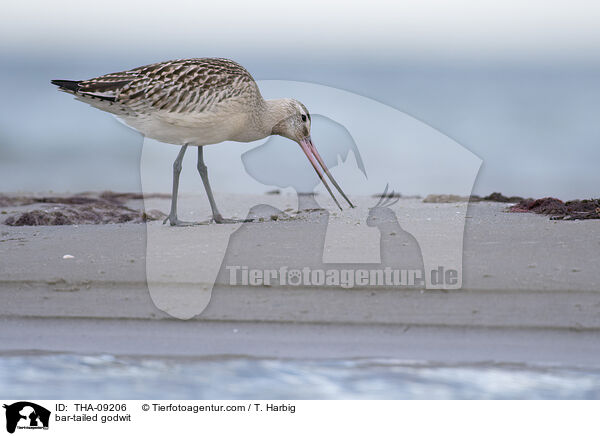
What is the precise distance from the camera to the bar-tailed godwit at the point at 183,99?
23.9 feet

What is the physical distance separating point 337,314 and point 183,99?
3.04m

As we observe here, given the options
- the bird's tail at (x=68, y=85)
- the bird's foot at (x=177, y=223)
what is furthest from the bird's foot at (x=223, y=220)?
the bird's tail at (x=68, y=85)

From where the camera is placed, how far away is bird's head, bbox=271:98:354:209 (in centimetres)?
792

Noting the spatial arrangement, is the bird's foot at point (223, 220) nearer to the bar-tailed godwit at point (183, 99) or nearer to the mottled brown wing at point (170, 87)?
the bar-tailed godwit at point (183, 99)

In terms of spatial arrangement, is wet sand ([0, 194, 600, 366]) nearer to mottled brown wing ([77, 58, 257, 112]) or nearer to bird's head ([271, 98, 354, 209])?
mottled brown wing ([77, 58, 257, 112])

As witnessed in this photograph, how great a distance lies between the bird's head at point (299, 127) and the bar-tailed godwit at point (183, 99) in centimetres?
21

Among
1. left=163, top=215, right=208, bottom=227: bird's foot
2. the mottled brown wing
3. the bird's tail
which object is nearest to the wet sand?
left=163, top=215, right=208, bottom=227: bird's foot

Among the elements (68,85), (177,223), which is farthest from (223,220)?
(68,85)

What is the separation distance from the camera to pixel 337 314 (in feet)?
16.5

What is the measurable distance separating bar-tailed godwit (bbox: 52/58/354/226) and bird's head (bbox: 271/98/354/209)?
21 cm

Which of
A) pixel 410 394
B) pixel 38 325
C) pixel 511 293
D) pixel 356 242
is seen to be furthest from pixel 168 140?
pixel 410 394

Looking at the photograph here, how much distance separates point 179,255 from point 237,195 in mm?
4412

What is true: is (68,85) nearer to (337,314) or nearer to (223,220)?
(223,220)

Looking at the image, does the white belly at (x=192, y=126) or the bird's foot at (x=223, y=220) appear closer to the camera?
the white belly at (x=192, y=126)
